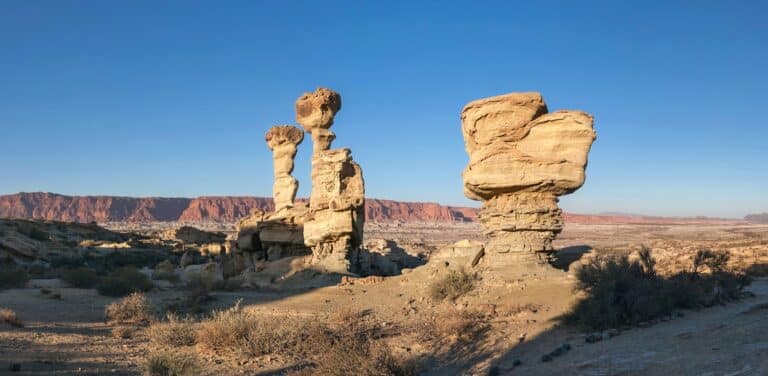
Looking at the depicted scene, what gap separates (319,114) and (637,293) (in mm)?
14532

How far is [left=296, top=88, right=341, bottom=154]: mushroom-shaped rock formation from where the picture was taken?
20250 mm

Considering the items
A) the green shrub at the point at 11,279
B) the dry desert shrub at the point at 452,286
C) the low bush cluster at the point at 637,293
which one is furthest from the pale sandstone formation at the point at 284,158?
the low bush cluster at the point at 637,293

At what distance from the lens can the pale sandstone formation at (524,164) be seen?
1253 centimetres

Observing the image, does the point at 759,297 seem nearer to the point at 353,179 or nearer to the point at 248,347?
the point at 248,347

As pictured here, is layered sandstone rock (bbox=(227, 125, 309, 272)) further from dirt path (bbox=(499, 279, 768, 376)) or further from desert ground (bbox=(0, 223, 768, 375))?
dirt path (bbox=(499, 279, 768, 376))

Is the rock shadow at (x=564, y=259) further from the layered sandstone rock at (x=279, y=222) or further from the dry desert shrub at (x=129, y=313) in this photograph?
the layered sandstone rock at (x=279, y=222)

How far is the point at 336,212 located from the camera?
17.8m

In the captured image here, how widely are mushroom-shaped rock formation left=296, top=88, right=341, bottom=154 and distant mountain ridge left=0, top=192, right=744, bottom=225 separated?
108678 mm

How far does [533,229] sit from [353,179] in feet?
23.3

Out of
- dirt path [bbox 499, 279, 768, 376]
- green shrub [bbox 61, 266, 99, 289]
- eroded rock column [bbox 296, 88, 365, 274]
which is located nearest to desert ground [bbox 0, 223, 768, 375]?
dirt path [bbox 499, 279, 768, 376]

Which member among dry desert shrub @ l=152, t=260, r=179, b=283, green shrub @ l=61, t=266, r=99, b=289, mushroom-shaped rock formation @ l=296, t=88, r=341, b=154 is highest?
mushroom-shaped rock formation @ l=296, t=88, r=341, b=154

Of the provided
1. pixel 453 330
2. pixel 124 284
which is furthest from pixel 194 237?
pixel 453 330

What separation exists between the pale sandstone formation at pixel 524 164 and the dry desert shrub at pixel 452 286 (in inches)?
58.8

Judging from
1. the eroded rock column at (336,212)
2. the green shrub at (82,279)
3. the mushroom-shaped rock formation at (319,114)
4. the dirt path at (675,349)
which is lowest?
the green shrub at (82,279)
